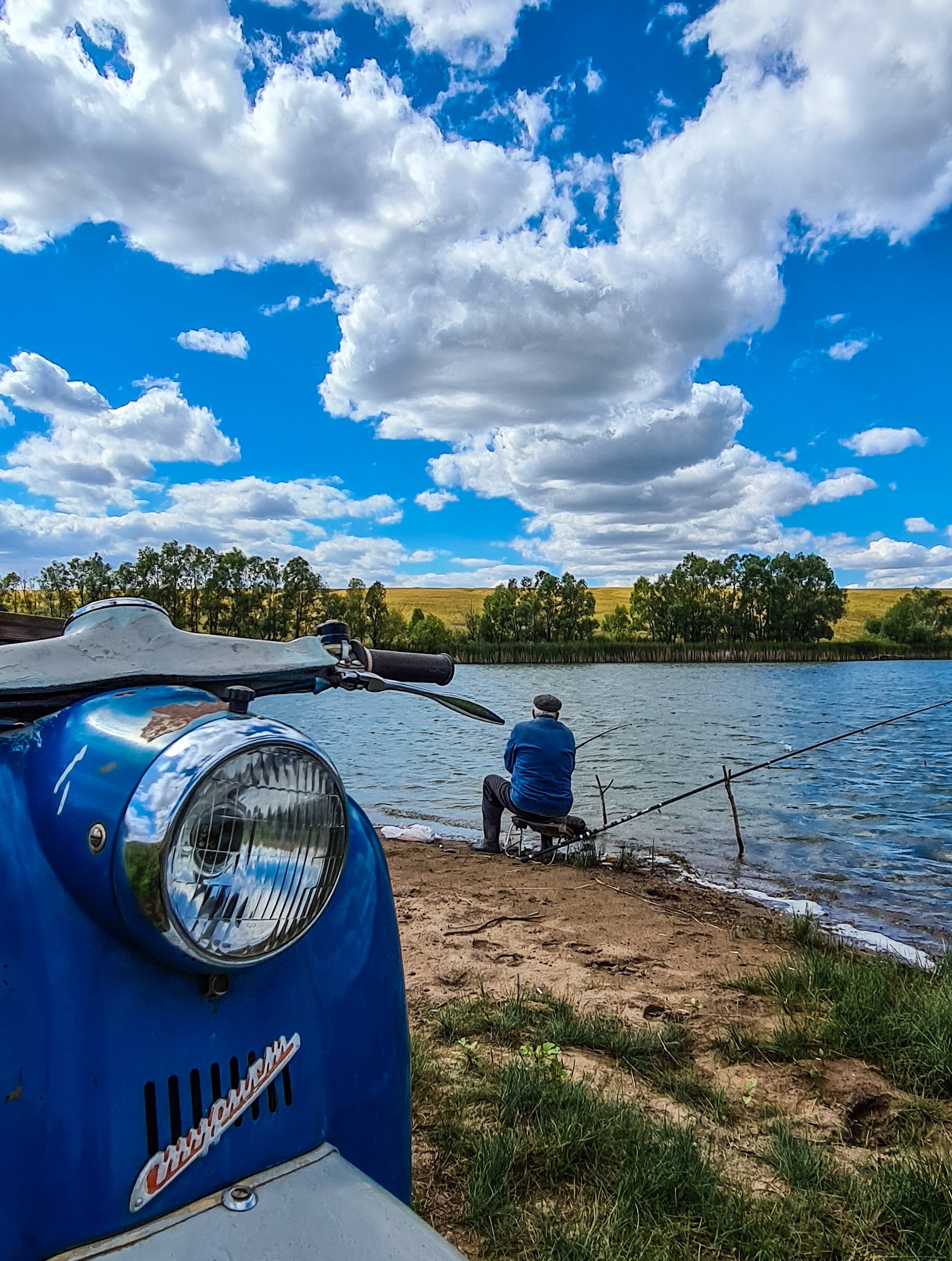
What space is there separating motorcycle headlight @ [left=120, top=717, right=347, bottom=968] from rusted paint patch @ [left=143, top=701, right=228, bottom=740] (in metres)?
0.06

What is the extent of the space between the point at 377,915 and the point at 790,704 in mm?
34908

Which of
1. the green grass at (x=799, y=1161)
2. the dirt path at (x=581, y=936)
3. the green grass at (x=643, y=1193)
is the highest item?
the green grass at (x=643, y=1193)

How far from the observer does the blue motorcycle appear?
3.45ft

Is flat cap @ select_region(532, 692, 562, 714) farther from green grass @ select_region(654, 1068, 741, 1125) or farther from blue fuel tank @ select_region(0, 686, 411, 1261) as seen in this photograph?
blue fuel tank @ select_region(0, 686, 411, 1261)

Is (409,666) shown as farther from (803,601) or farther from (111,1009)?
(803,601)

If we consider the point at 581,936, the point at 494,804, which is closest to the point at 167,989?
the point at 581,936

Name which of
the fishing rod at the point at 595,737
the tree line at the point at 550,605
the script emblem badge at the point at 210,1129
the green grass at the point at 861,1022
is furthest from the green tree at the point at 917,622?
the script emblem badge at the point at 210,1129

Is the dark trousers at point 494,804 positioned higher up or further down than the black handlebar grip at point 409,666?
further down

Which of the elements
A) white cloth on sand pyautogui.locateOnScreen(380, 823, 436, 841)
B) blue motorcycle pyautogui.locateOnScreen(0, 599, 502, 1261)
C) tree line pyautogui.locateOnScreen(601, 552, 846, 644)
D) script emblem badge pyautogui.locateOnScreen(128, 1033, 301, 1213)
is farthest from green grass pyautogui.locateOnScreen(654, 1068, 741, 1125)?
tree line pyautogui.locateOnScreen(601, 552, 846, 644)

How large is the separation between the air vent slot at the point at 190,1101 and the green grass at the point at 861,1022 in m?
2.93

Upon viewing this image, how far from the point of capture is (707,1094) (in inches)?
124

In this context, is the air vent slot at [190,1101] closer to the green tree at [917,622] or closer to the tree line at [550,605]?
the tree line at [550,605]

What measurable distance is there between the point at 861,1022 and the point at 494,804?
6055mm

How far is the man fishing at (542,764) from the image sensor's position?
8.67m
